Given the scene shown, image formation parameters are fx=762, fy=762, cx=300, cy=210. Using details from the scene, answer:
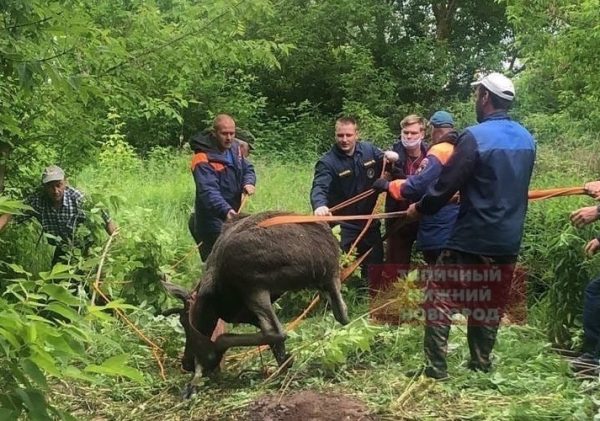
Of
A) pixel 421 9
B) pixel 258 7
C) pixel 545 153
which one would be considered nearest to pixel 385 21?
pixel 421 9

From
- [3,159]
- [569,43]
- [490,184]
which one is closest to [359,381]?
[490,184]

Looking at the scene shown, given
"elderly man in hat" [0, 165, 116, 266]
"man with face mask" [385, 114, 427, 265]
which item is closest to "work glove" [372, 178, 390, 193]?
"man with face mask" [385, 114, 427, 265]

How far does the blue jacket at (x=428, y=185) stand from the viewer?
5422mm

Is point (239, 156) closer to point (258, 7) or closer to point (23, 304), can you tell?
point (258, 7)

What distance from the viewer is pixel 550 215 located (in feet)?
24.0

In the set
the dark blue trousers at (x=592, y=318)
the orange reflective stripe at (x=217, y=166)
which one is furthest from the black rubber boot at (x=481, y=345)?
the orange reflective stripe at (x=217, y=166)

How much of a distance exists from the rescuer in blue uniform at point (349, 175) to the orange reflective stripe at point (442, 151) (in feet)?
4.74

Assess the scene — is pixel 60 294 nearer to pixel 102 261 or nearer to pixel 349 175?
pixel 102 261

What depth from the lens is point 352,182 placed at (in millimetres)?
7062

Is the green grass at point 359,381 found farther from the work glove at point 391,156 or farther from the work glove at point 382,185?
the work glove at point 391,156

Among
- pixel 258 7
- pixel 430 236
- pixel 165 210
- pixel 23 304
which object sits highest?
pixel 258 7

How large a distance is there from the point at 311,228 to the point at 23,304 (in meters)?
2.64

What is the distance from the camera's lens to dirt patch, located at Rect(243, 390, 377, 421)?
430cm

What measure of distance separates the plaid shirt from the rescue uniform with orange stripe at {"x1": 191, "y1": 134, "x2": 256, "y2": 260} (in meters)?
1.20
